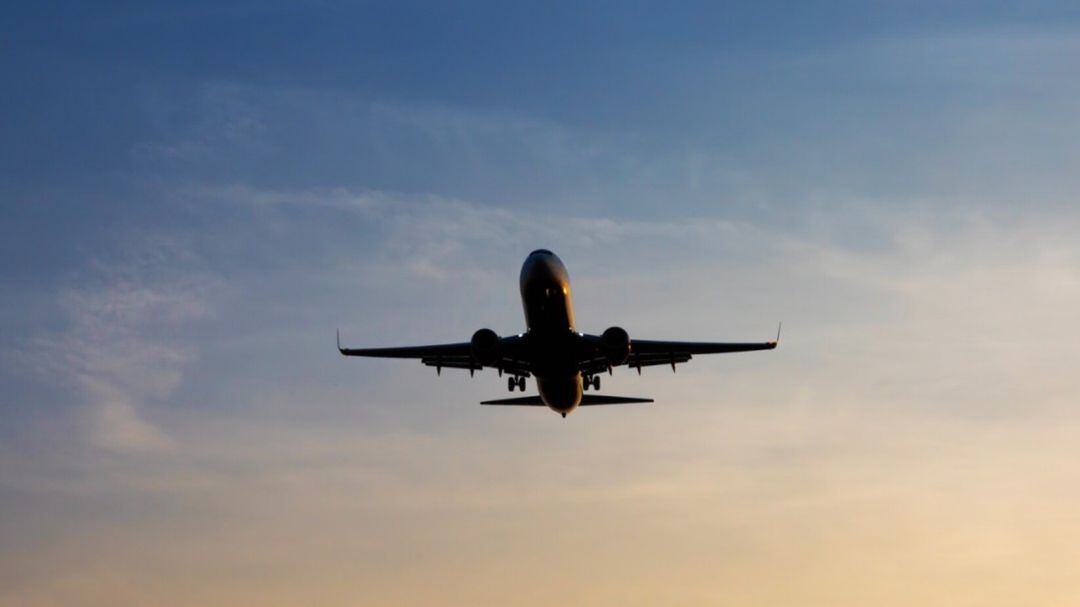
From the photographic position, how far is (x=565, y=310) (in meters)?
82.2

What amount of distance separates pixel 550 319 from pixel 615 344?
4.62 m

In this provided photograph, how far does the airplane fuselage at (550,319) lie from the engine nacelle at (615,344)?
62.5 inches

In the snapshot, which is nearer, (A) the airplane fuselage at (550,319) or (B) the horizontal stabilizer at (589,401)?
(A) the airplane fuselage at (550,319)

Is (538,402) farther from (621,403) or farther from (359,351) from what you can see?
(359,351)

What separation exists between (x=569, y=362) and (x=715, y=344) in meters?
11.3

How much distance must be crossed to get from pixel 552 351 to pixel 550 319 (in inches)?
116

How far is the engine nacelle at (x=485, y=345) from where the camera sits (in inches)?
3310

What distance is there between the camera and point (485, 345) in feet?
276

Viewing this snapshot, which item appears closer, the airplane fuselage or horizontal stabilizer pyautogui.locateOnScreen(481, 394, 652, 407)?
the airplane fuselage

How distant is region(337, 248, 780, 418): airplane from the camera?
8131 centimetres

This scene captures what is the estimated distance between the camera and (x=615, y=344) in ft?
278

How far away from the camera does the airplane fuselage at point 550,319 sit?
8031 centimetres

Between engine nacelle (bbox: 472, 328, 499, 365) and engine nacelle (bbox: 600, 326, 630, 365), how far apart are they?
6029mm

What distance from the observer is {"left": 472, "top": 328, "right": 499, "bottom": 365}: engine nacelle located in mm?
84062
